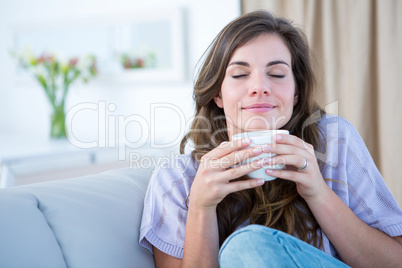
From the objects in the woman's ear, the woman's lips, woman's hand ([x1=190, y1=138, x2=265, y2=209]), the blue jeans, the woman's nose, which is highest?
the woman's nose

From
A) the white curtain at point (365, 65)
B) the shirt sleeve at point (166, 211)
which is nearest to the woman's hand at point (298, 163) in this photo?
the shirt sleeve at point (166, 211)

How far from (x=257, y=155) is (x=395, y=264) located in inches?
Answer: 20.4

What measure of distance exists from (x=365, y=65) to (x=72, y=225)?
5.15ft

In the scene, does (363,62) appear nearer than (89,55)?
Yes

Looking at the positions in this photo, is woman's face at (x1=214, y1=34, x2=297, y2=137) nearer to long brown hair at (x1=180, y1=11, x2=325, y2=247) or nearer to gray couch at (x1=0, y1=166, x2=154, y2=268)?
long brown hair at (x1=180, y1=11, x2=325, y2=247)

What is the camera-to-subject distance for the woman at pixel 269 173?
3.58ft

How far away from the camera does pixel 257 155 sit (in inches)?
39.3

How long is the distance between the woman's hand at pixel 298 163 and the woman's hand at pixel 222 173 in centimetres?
5

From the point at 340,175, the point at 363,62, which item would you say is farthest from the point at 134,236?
the point at 363,62

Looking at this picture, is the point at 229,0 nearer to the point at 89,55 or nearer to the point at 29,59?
the point at 89,55

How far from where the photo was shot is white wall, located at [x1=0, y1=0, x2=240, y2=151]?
2977 millimetres

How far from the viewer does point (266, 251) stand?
889 millimetres

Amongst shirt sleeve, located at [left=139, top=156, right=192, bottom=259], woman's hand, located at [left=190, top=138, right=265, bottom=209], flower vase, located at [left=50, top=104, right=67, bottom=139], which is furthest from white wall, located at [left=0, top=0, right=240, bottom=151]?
woman's hand, located at [left=190, top=138, right=265, bottom=209]

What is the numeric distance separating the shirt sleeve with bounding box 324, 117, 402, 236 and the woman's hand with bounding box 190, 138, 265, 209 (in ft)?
1.26
